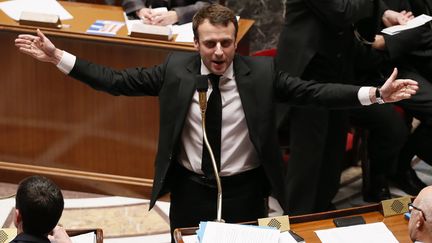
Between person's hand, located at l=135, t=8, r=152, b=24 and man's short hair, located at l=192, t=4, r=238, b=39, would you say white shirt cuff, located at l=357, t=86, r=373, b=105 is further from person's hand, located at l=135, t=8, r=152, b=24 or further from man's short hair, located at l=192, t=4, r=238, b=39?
person's hand, located at l=135, t=8, r=152, b=24

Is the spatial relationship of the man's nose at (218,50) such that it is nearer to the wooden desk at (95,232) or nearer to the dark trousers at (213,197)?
the dark trousers at (213,197)

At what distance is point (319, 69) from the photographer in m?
4.54

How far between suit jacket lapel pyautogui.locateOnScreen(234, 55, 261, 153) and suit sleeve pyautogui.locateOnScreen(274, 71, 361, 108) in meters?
0.13

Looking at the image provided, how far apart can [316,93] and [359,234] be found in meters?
0.64

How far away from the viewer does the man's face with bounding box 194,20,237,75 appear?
11.5 feet

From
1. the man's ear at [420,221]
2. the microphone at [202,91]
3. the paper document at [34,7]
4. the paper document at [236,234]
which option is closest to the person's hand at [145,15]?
the paper document at [34,7]

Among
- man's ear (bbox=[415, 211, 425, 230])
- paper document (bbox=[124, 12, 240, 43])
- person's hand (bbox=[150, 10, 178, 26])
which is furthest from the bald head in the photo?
person's hand (bbox=[150, 10, 178, 26])

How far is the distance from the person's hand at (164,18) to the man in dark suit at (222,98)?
4.27 feet

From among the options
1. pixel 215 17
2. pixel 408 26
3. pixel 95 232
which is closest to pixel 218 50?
pixel 215 17

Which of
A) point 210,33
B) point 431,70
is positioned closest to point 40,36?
point 210,33

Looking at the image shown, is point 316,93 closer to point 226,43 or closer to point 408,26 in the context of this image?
point 226,43

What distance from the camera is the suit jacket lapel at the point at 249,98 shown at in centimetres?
361

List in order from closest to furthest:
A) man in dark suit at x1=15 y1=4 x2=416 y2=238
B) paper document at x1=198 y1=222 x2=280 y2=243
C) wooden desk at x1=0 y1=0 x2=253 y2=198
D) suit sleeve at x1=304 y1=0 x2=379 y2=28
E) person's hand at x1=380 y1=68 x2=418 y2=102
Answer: paper document at x1=198 y1=222 x2=280 y2=243 < person's hand at x1=380 y1=68 x2=418 y2=102 < man in dark suit at x1=15 y1=4 x2=416 y2=238 < suit sleeve at x1=304 y1=0 x2=379 y2=28 < wooden desk at x1=0 y1=0 x2=253 y2=198

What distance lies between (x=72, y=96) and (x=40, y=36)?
1535mm
